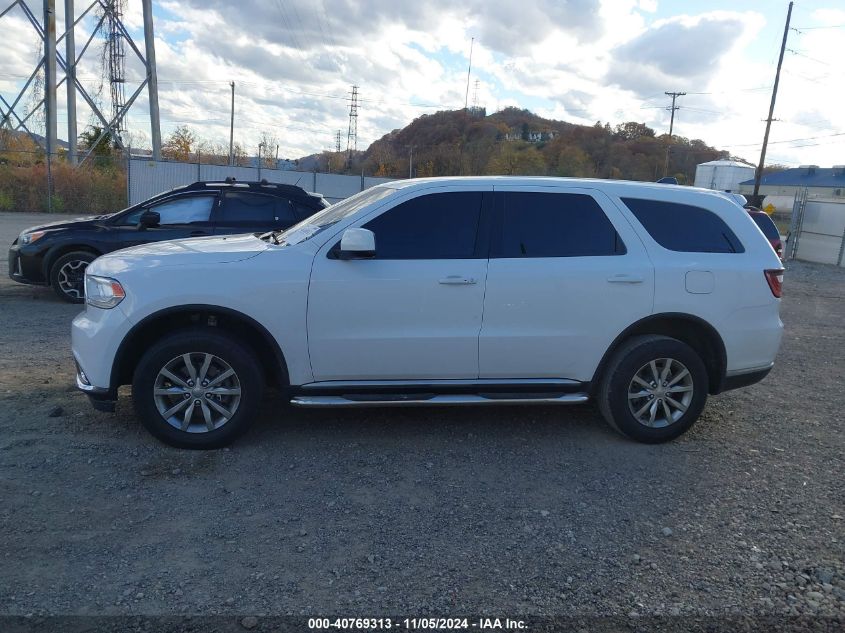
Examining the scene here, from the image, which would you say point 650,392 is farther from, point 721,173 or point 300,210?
Answer: point 721,173

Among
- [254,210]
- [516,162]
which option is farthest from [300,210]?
[516,162]

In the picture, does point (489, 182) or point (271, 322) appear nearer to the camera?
point (271, 322)

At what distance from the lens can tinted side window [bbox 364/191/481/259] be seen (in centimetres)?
495

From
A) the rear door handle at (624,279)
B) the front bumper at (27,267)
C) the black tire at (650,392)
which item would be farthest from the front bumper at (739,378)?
the front bumper at (27,267)

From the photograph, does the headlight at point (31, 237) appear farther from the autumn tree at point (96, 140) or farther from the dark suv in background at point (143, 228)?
the autumn tree at point (96, 140)

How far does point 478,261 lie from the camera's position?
4.97 meters

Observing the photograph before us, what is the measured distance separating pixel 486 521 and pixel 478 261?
1.83 m

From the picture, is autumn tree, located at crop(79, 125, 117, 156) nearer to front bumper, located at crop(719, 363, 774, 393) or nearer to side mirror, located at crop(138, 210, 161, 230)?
side mirror, located at crop(138, 210, 161, 230)

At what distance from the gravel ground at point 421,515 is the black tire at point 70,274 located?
12.8ft

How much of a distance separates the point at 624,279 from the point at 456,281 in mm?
1229

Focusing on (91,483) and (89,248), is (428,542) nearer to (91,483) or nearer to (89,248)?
(91,483)

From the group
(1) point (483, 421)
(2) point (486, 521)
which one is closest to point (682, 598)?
(2) point (486, 521)

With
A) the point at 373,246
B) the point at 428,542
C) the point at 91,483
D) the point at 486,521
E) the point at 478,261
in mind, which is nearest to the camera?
the point at 428,542

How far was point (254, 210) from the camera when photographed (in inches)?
383
